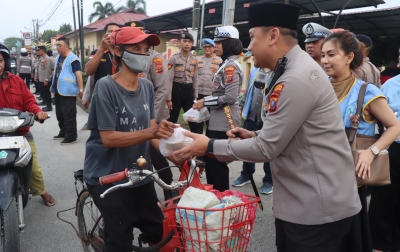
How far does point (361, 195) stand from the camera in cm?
270

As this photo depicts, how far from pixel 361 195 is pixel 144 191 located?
61.1 inches

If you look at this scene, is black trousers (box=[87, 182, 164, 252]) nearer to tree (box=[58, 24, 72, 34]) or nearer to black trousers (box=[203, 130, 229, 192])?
black trousers (box=[203, 130, 229, 192])

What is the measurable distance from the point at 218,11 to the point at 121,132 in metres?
14.4

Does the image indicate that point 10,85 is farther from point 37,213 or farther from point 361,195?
point 361,195

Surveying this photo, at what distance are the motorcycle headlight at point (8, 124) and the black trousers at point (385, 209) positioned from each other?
326 cm

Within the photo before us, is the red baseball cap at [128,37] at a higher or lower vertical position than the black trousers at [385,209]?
higher

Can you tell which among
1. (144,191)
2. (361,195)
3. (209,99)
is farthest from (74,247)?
(361,195)

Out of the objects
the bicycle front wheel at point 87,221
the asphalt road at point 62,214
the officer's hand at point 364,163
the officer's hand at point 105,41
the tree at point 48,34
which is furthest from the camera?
the tree at point 48,34

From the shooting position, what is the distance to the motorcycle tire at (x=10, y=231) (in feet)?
9.44

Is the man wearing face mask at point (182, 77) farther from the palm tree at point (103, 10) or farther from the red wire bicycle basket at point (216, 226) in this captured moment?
the palm tree at point (103, 10)

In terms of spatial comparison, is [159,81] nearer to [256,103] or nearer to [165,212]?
[256,103]

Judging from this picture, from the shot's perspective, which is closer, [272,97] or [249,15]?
[272,97]

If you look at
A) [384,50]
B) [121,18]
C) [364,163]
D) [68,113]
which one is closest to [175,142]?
[364,163]

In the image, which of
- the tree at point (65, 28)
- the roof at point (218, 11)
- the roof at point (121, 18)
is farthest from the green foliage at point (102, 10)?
the roof at point (218, 11)
